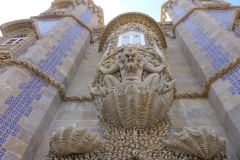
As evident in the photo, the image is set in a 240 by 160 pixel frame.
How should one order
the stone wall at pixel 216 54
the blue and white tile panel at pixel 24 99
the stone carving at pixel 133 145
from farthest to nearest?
1. the stone wall at pixel 216 54
2. the blue and white tile panel at pixel 24 99
3. the stone carving at pixel 133 145

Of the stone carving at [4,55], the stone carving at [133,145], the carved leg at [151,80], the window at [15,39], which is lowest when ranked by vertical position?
the stone carving at [133,145]

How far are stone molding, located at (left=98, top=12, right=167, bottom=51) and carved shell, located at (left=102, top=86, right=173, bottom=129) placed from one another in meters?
5.75

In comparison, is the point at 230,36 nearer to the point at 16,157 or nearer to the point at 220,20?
the point at 220,20

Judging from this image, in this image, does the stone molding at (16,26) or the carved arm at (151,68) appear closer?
the carved arm at (151,68)

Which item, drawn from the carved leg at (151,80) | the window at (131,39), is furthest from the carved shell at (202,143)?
the window at (131,39)

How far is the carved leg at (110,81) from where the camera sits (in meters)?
5.54

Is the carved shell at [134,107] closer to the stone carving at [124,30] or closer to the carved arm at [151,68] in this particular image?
the carved arm at [151,68]

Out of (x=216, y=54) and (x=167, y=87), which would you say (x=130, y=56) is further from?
(x=216, y=54)

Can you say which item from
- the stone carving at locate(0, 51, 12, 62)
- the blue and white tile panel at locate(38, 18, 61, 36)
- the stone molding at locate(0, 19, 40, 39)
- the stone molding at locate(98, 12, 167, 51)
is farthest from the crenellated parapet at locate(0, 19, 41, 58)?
the stone molding at locate(98, 12, 167, 51)

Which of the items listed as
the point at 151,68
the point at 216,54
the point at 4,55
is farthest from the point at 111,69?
the point at 216,54

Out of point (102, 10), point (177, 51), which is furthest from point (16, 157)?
point (102, 10)

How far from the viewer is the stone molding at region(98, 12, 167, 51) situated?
33.4 feet

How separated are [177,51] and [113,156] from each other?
667 centimetres

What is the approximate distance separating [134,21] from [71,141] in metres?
7.55
